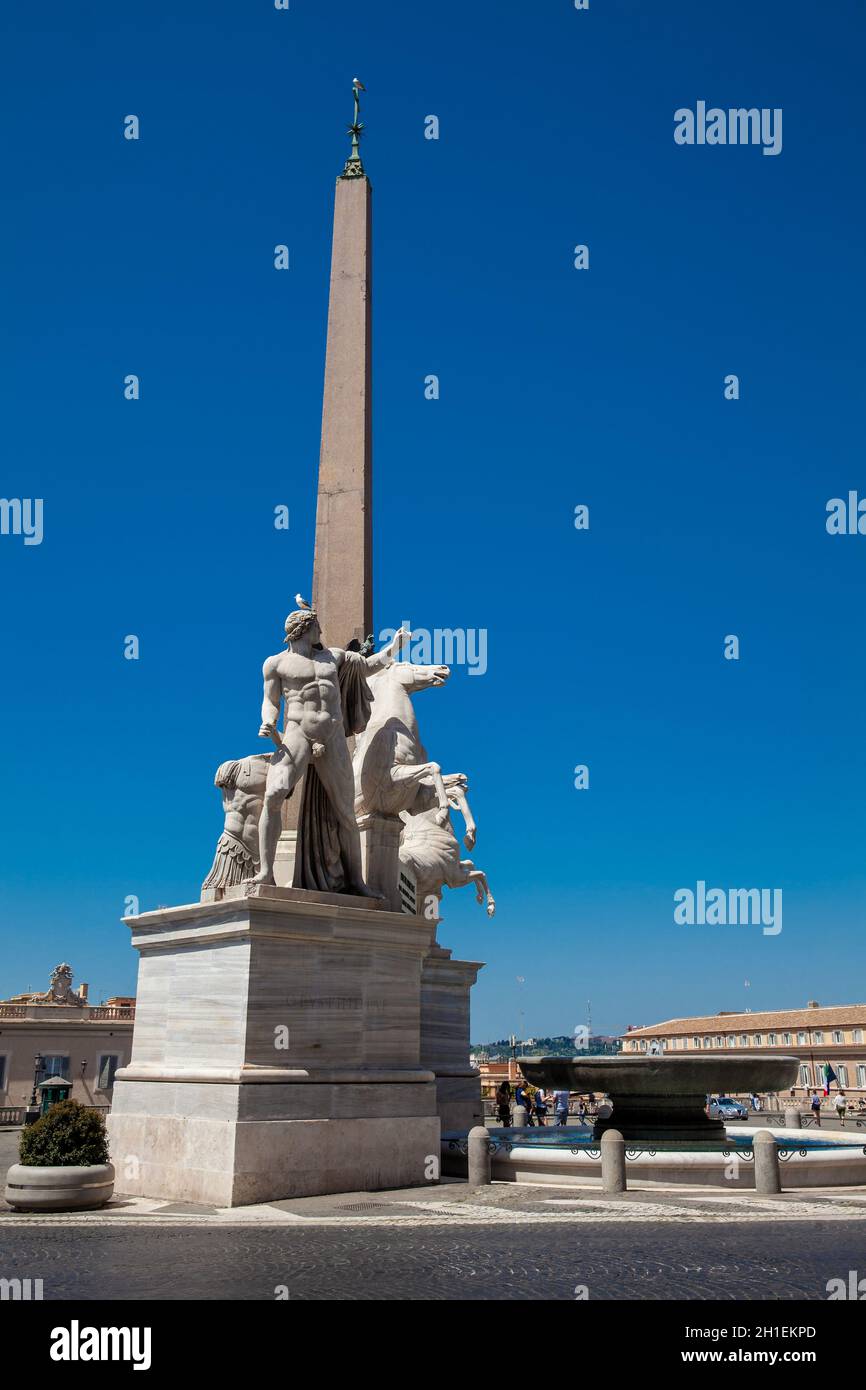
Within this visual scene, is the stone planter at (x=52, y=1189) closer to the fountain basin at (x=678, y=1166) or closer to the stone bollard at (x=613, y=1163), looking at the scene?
the fountain basin at (x=678, y=1166)

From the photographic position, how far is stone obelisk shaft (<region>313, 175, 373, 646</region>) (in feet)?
52.1

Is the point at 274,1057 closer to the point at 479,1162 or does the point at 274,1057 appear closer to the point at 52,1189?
the point at 52,1189

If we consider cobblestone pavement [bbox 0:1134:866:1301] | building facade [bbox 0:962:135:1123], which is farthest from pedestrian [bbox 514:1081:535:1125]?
building facade [bbox 0:962:135:1123]

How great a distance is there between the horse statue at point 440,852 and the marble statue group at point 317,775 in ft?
0.83

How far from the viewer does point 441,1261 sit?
7.31 metres

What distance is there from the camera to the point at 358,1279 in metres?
6.74

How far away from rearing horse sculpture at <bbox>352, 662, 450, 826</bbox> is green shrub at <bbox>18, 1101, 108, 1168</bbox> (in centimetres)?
436

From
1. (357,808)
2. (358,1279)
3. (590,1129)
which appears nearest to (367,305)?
(357,808)

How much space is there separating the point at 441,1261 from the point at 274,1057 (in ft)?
11.8

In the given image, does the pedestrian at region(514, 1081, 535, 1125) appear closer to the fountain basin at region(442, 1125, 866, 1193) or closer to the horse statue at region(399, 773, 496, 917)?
the horse statue at region(399, 773, 496, 917)

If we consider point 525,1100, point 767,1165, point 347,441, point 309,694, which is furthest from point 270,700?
point 525,1100

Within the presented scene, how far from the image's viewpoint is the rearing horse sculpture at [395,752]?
13.5 metres
